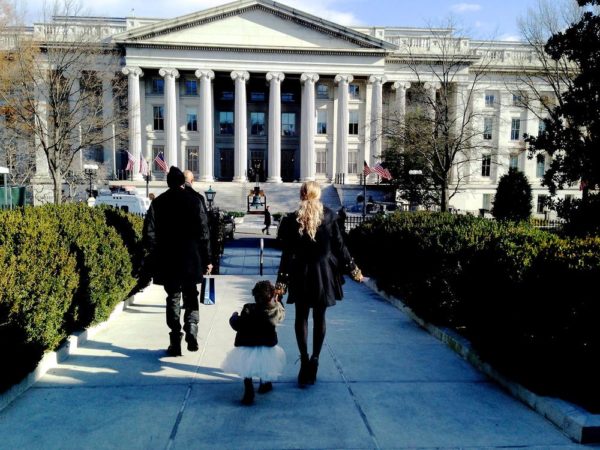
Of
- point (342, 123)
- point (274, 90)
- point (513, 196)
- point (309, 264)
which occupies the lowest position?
point (309, 264)

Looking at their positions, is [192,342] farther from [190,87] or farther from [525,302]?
[190,87]

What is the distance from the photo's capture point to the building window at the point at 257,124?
55378 millimetres

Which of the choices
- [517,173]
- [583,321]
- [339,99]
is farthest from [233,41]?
[583,321]

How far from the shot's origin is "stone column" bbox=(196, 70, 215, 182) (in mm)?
48406

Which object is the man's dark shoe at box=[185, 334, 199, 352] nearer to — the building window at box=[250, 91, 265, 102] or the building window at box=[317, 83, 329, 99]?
the building window at box=[317, 83, 329, 99]

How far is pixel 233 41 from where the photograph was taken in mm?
48531

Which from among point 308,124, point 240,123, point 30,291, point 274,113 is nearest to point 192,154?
point 240,123

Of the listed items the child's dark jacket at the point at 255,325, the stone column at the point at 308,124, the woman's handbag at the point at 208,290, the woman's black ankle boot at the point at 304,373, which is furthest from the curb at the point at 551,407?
the stone column at the point at 308,124

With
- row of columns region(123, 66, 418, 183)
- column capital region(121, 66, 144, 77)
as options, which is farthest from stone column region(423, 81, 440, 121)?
column capital region(121, 66, 144, 77)

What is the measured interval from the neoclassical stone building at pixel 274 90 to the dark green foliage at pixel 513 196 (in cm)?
1084

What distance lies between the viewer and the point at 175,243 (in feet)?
20.2

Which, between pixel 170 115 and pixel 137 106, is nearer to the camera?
pixel 137 106

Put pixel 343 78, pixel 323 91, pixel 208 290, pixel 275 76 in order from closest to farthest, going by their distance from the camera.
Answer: pixel 208 290
pixel 275 76
pixel 343 78
pixel 323 91

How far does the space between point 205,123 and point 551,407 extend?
4674 centimetres
